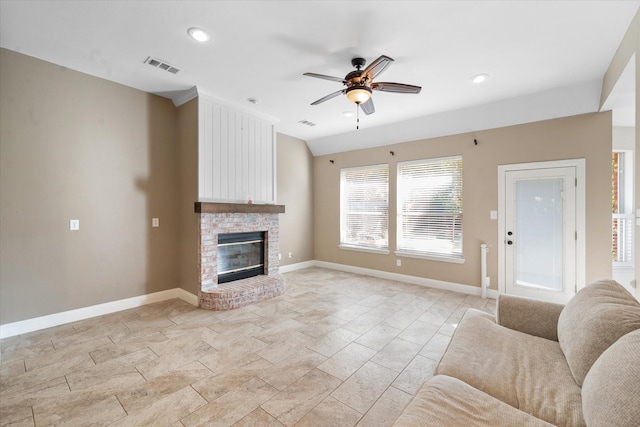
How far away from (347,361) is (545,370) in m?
1.49

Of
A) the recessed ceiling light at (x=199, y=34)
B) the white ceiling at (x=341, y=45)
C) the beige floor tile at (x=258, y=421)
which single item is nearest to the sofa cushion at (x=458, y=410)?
the beige floor tile at (x=258, y=421)

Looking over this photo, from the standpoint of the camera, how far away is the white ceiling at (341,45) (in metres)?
2.28

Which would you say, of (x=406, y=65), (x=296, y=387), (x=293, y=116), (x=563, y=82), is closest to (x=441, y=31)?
(x=406, y=65)

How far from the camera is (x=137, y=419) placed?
180 cm

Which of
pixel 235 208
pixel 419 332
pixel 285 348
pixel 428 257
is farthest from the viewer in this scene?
→ pixel 428 257

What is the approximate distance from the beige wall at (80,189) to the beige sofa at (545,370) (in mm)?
4042

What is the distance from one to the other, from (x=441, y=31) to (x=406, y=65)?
0.58 metres

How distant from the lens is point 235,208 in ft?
13.8

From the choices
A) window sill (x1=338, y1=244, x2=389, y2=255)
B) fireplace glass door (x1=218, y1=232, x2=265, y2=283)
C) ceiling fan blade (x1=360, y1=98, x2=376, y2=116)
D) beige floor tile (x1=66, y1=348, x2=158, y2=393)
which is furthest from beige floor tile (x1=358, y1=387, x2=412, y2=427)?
window sill (x1=338, y1=244, x2=389, y2=255)

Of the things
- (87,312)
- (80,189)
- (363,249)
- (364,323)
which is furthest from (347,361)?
(80,189)

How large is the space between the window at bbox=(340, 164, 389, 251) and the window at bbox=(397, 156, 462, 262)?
0.37m

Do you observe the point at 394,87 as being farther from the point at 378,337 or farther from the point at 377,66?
the point at 378,337

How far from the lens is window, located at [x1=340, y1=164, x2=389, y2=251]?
5680 millimetres

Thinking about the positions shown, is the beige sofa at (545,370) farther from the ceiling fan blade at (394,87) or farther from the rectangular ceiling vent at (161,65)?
the rectangular ceiling vent at (161,65)
